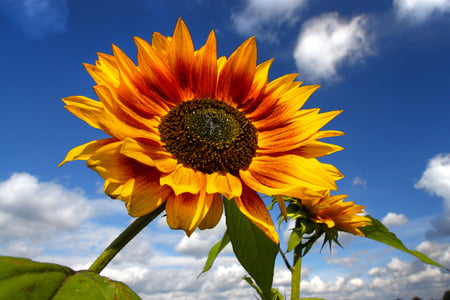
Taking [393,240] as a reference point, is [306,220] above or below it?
above

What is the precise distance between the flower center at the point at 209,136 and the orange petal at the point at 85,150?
1.05 feet

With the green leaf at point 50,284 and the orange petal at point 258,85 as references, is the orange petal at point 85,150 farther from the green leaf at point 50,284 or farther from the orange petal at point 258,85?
the orange petal at point 258,85

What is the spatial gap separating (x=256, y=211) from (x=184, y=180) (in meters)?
0.31

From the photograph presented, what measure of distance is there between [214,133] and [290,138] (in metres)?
0.37

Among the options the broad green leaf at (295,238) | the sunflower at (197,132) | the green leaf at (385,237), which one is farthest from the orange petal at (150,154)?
the green leaf at (385,237)

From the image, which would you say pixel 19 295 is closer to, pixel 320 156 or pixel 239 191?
pixel 239 191

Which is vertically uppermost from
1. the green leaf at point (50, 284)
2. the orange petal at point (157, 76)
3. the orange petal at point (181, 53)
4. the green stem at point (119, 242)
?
the orange petal at point (181, 53)

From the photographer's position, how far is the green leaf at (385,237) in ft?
9.89

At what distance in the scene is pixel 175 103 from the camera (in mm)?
2104

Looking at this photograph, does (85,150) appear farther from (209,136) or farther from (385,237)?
(385,237)

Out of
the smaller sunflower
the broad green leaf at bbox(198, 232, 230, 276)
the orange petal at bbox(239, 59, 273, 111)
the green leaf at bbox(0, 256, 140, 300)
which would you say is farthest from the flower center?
the smaller sunflower

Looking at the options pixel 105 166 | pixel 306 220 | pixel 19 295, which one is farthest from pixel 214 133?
pixel 306 220

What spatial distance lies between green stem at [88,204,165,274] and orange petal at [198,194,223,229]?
0.21 meters

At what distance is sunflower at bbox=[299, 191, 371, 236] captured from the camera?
3.36 meters
